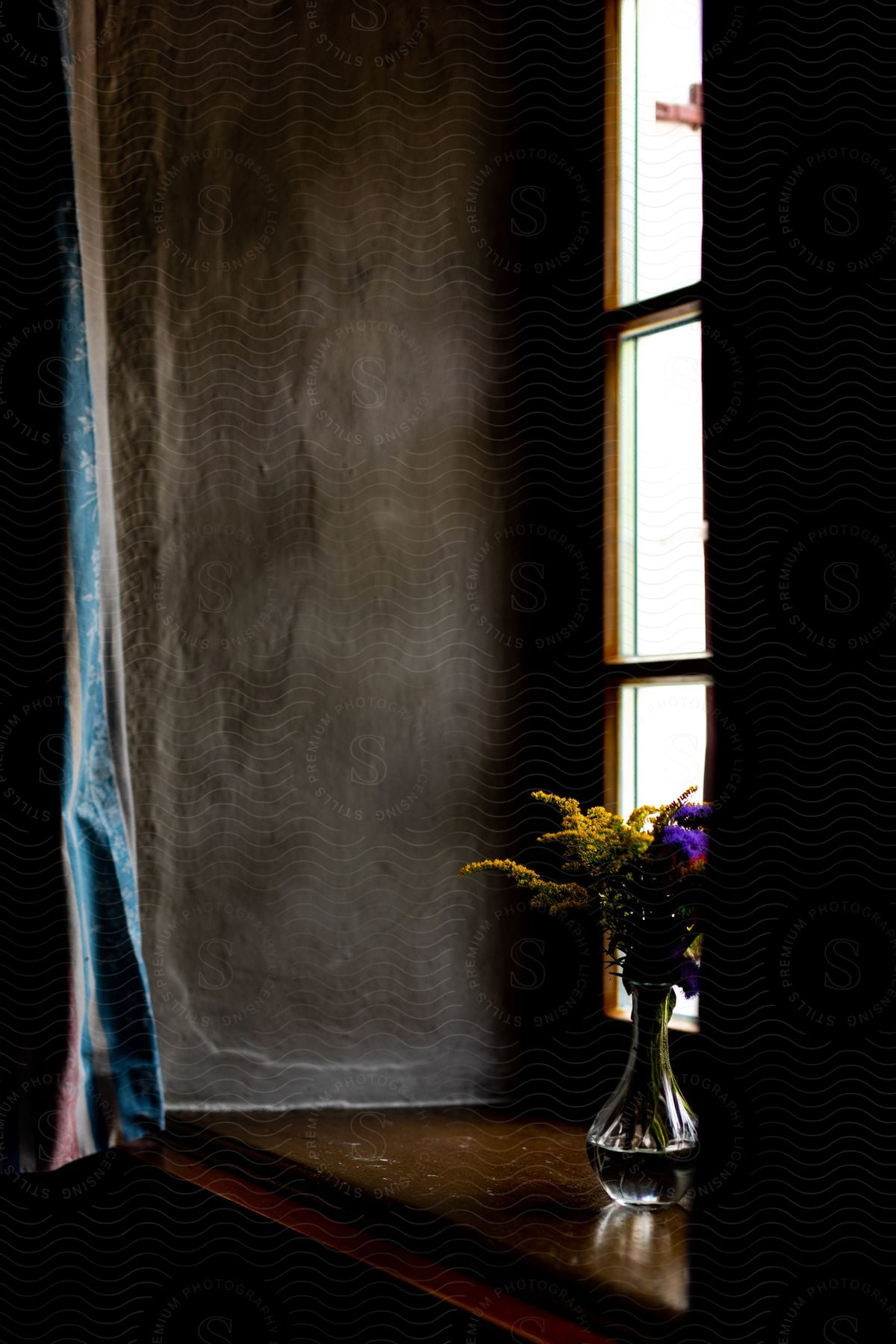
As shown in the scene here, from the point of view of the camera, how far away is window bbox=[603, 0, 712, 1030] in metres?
1.20

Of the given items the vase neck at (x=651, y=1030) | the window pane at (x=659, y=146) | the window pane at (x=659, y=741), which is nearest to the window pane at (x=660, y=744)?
the window pane at (x=659, y=741)

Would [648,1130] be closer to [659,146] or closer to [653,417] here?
A: [653,417]

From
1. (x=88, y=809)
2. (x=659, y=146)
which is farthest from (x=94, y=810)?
(x=659, y=146)

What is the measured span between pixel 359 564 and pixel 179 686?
9.9 inches

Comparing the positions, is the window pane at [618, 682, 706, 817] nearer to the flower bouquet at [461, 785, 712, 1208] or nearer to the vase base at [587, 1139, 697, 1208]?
the flower bouquet at [461, 785, 712, 1208]

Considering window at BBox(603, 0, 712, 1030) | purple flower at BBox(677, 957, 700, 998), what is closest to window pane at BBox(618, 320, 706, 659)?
window at BBox(603, 0, 712, 1030)

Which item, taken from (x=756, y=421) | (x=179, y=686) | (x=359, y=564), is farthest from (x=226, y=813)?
(x=756, y=421)

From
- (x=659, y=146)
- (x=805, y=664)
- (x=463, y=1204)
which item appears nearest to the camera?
(x=805, y=664)

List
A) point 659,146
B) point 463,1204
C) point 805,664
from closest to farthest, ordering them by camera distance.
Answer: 1. point 805,664
2. point 463,1204
3. point 659,146

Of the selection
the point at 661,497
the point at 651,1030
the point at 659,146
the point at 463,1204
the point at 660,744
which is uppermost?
the point at 659,146

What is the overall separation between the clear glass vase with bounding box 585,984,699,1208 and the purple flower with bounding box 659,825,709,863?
0.11m

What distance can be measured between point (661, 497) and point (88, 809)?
0.69 meters

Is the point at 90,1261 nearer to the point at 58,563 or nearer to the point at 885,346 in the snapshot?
the point at 58,563

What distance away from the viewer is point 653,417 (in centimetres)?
126
